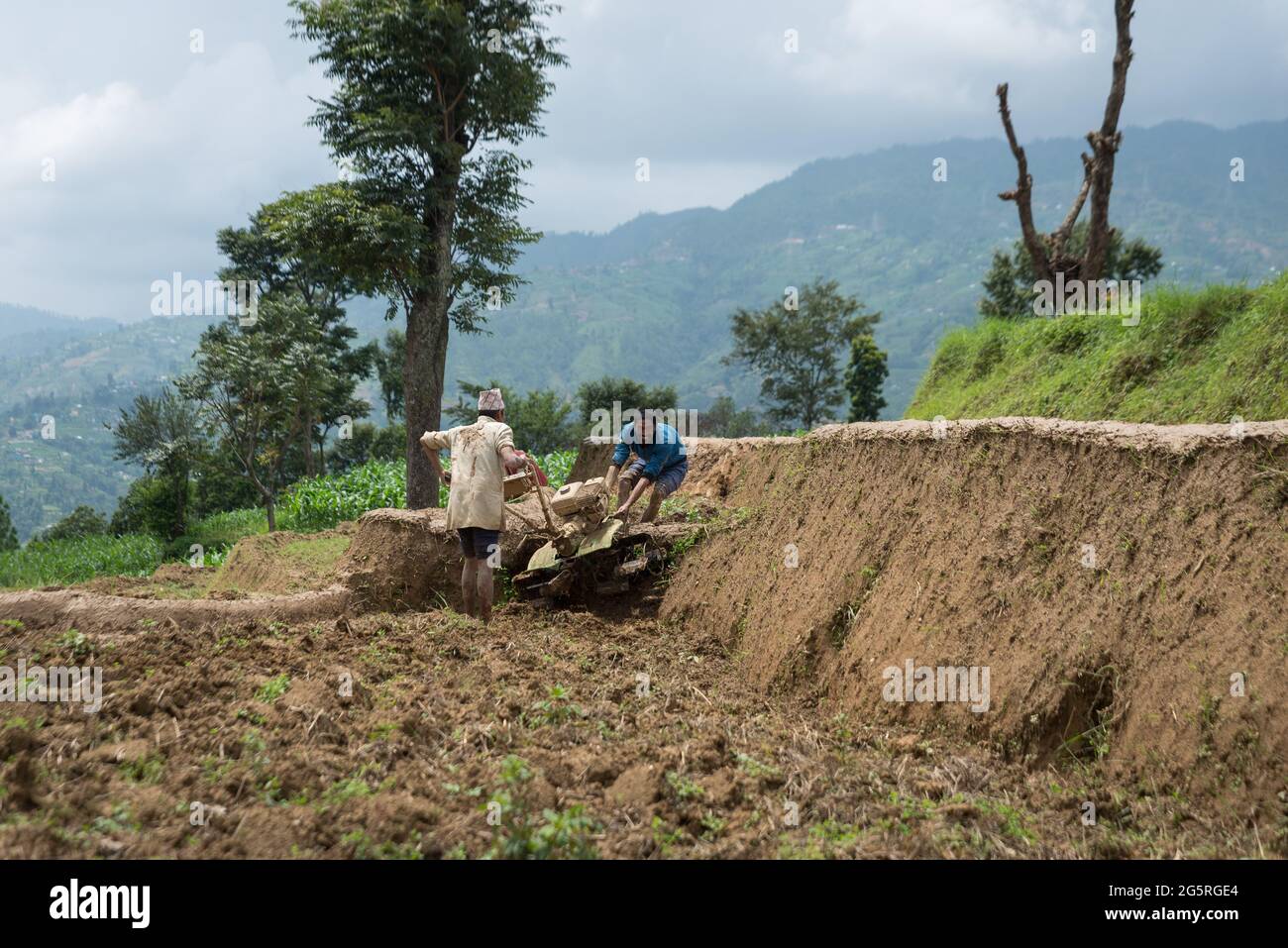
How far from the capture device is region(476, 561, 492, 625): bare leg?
25.5ft

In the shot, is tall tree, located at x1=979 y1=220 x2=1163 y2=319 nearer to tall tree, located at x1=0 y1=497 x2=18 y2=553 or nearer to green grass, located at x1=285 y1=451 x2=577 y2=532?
green grass, located at x1=285 y1=451 x2=577 y2=532

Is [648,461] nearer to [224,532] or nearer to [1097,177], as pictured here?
[1097,177]

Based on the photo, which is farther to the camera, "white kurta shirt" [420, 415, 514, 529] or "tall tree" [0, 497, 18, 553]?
"tall tree" [0, 497, 18, 553]

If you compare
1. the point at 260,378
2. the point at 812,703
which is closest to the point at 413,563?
the point at 812,703

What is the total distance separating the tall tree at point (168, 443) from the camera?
2492 centimetres

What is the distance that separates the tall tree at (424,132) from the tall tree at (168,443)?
1197 centimetres

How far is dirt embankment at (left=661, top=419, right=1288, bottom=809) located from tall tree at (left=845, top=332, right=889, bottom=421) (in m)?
27.2

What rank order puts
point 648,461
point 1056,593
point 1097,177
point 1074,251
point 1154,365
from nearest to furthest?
point 1056,593, point 648,461, point 1154,365, point 1097,177, point 1074,251

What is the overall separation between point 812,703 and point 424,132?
42.3ft

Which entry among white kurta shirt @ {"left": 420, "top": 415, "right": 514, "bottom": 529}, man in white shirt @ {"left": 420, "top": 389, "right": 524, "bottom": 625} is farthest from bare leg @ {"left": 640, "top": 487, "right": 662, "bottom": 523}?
white kurta shirt @ {"left": 420, "top": 415, "right": 514, "bottom": 529}

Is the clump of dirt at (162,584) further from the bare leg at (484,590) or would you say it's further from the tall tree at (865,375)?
the tall tree at (865,375)

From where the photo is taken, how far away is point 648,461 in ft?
29.7
